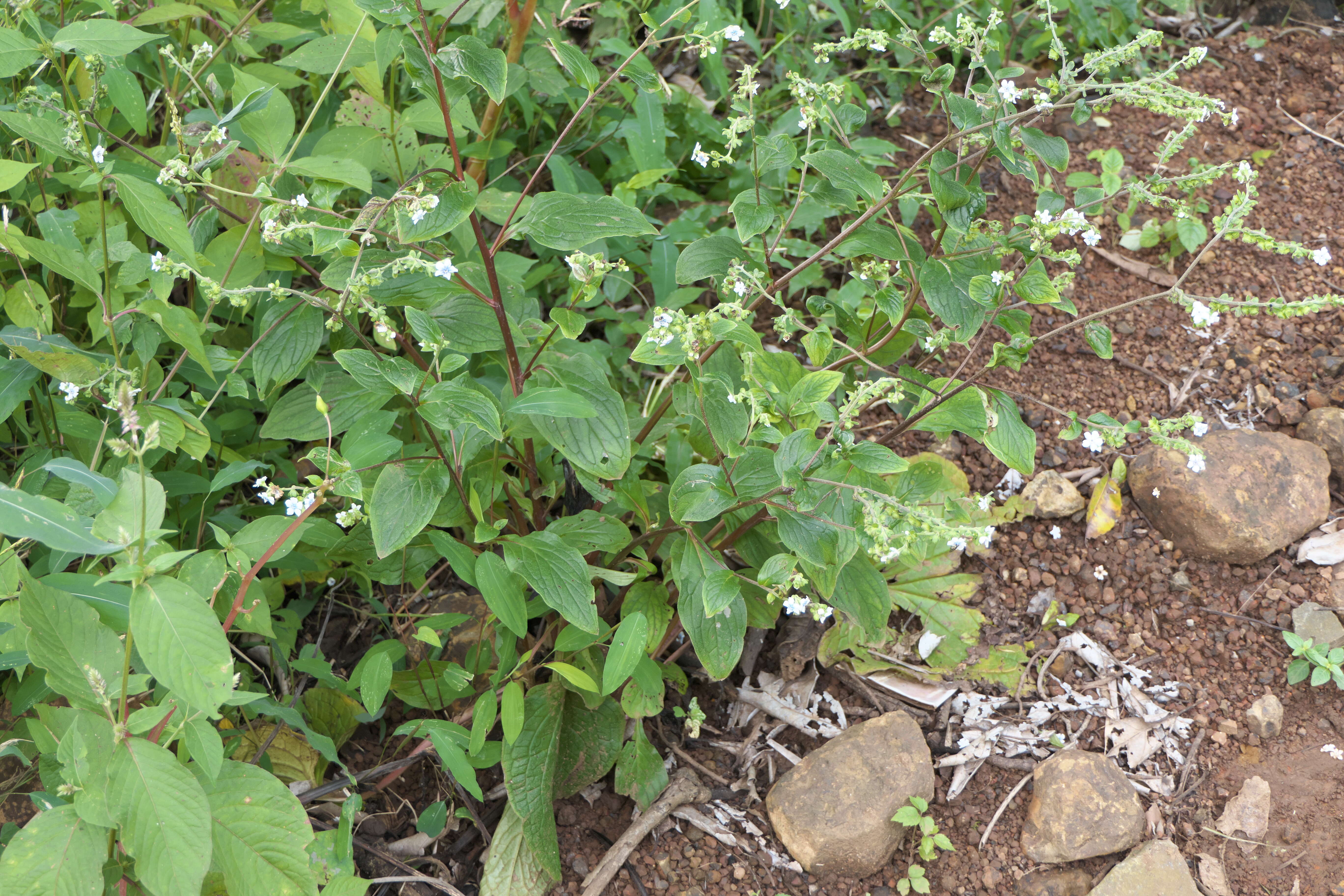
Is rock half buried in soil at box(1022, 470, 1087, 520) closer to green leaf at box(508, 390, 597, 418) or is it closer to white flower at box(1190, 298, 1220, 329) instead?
white flower at box(1190, 298, 1220, 329)

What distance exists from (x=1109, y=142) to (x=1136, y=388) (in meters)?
1.15

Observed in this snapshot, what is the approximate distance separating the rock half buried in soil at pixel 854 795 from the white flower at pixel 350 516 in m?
1.21

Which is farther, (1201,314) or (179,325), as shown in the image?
(179,325)

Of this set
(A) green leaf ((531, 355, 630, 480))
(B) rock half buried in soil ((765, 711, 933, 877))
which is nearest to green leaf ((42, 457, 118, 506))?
(A) green leaf ((531, 355, 630, 480))

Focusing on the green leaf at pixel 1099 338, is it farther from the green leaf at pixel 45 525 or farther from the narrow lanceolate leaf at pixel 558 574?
the green leaf at pixel 45 525

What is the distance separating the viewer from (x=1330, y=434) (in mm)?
2652

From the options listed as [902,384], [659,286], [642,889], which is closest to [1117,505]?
[902,384]

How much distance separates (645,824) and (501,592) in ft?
2.51

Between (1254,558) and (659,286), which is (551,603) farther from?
(1254,558)

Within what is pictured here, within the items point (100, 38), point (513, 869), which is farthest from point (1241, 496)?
point (100, 38)

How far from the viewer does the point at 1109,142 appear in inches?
136

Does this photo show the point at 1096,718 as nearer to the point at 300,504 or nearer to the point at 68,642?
the point at 300,504

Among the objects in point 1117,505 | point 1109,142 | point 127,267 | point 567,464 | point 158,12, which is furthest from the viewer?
point 1109,142

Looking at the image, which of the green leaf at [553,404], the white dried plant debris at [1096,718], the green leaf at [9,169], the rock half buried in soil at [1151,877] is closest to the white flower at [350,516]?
the green leaf at [553,404]
